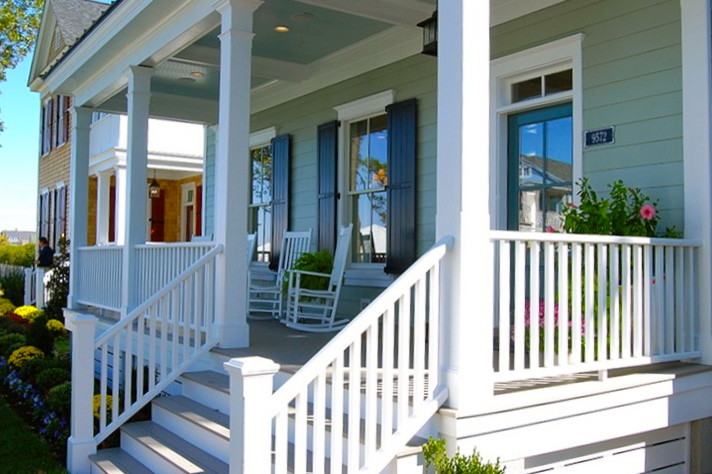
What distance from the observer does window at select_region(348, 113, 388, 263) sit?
721 cm

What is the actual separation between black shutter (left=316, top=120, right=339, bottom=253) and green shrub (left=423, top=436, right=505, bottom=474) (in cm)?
470

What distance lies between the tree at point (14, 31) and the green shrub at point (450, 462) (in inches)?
523

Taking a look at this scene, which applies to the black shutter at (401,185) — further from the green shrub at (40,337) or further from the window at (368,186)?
the green shrub at (40,337)

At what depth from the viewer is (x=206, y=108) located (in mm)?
9844

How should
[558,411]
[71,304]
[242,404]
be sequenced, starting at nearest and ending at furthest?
[242,404] < [558,411] < [71,304]

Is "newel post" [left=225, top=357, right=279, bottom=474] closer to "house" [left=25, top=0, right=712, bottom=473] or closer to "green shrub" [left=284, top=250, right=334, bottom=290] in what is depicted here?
"house" [left=25, top=0, right=712, bottom=473]

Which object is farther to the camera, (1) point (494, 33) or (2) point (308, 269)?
(2) point (308, 269)

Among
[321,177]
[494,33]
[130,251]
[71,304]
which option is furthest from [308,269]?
[71,304]

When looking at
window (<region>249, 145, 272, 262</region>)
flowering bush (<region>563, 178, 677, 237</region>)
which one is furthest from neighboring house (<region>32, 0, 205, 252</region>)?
flowering bush (<region>563, 178, 677, 237</region>)

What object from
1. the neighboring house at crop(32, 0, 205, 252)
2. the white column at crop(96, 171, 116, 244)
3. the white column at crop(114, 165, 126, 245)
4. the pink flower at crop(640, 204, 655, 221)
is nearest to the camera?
the pink flower at crop(640, 204, 655, 221)

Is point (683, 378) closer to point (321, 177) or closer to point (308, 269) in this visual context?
point (308, 269)

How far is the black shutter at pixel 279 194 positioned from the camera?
8570 millimetres

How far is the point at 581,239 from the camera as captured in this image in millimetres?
3545

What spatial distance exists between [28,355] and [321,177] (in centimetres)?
369
